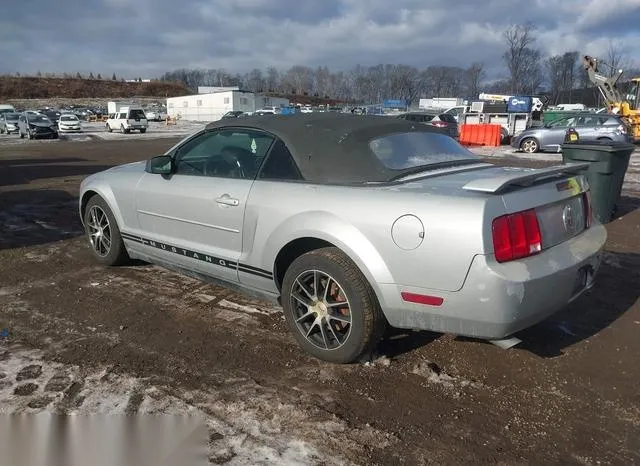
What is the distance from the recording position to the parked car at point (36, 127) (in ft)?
108

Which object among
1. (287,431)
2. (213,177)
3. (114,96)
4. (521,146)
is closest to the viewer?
(287,431)

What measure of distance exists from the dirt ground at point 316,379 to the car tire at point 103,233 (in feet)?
A: 1.40

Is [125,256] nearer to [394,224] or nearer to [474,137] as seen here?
[394,224]

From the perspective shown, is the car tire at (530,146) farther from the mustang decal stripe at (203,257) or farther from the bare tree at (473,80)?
the bare tree at (473,80)

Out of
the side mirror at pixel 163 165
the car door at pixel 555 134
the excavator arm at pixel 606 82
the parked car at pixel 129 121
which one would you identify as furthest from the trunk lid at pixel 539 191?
the parked car at pixel 129 121

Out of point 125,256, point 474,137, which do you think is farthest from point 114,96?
point 125,256

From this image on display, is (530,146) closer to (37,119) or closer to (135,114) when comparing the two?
(37,119)

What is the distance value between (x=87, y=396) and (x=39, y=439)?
1.30 feet

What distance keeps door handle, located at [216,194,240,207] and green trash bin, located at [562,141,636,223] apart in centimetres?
578

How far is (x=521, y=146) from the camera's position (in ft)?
70.5

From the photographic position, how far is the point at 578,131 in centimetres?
1994

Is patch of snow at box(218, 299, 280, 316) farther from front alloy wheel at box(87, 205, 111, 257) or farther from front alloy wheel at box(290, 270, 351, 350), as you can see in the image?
front alloy wheel at box(87, 205, 111, 257)

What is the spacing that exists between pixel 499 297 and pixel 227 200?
2.08m

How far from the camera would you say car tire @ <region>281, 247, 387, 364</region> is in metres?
3.16
